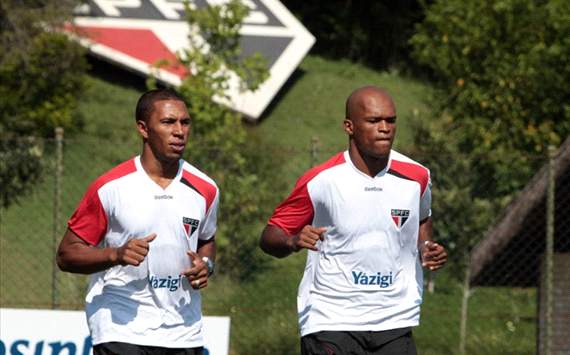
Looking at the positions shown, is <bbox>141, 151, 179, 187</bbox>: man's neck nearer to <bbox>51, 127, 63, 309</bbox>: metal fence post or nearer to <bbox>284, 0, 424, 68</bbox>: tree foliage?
<bbox>51, 127, 63, 309</bbox>: metal fence post

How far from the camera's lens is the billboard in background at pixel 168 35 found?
1942 cm

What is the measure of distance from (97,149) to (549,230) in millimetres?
8459

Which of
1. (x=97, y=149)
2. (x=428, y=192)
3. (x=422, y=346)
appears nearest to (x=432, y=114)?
(x=97, y=149)

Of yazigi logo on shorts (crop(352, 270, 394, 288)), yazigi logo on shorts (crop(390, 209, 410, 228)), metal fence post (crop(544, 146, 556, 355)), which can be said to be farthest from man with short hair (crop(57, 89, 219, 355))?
metal fence post (crop(544, 146, 556, 355))

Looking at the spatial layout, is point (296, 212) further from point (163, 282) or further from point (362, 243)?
point (163, 282)

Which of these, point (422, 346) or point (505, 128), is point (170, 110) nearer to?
point (422, 346)

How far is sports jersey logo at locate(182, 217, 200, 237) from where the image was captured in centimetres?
590

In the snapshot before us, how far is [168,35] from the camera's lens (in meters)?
19.7

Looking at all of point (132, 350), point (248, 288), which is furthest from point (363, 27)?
point (132, 350)

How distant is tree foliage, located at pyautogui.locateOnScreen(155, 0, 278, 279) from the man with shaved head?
4.50m

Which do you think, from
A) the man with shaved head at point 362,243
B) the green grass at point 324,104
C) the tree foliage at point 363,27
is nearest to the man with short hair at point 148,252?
the man with shaved head at point 362,243

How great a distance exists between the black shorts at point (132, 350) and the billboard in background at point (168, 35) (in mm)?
13115

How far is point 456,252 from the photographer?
13.2 m

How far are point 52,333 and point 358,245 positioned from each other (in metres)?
3.67
